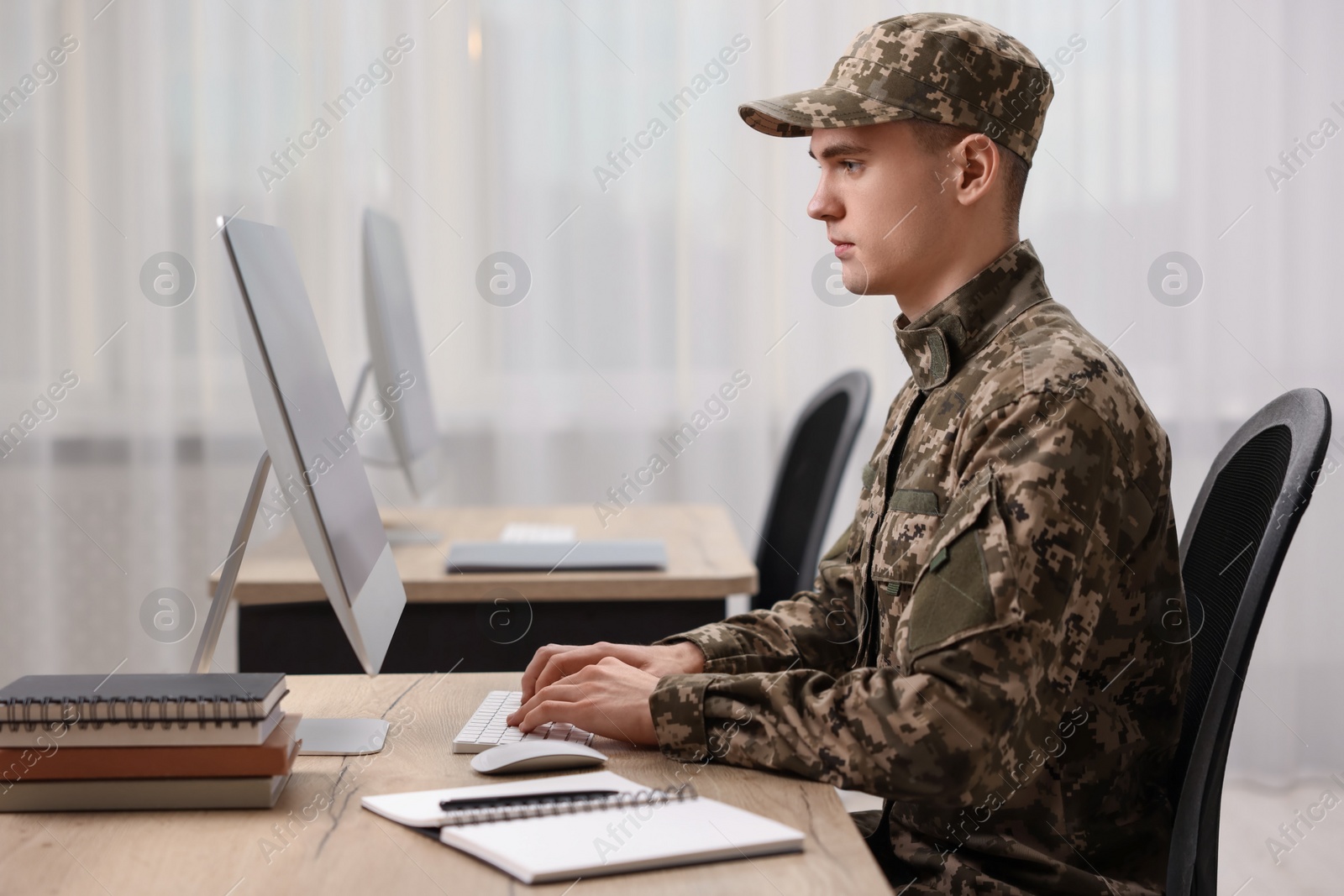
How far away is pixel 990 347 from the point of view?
3.72 feet

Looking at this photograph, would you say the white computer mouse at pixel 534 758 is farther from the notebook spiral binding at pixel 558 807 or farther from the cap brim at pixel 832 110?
the cap brim at pixel 832 110

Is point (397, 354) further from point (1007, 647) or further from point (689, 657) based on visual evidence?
point (1007, 647)

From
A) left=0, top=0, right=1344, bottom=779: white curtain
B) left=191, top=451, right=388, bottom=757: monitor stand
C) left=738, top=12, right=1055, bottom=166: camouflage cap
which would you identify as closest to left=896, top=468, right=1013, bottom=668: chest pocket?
left=738, top=12, right=1055, bottom=166: camouflage cap

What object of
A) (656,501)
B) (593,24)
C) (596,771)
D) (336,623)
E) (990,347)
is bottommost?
(656,501)

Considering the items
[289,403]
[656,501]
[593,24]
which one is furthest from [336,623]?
[593,24]

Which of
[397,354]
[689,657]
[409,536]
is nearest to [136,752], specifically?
[689,657]

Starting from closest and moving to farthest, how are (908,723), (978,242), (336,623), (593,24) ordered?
1. (908,723)
2. (978,242)
3. (336,623)
4. (593,24)

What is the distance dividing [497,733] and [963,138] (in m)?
0.73

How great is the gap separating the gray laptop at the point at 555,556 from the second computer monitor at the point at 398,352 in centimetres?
23

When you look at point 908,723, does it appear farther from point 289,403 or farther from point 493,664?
point 493,664

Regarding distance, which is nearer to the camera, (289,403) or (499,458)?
(289,403)

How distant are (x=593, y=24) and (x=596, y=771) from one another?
246cm

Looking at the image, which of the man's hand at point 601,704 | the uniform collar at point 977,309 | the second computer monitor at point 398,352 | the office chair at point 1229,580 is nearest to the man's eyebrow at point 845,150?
the uniform collar at point 977,309

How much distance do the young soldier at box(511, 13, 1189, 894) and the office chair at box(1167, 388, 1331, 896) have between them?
4 centimetres
